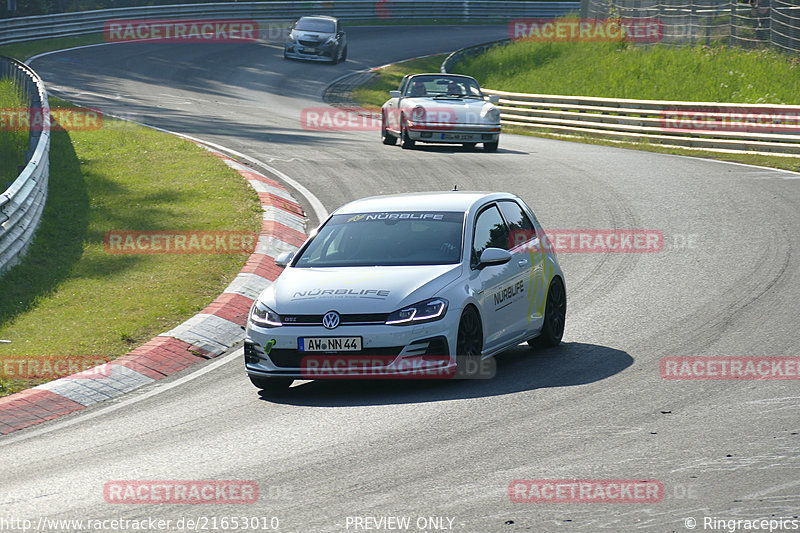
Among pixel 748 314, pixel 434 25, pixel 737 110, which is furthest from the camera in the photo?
pixel 434 25

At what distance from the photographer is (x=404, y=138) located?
81.7ft

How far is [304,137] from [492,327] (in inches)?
693

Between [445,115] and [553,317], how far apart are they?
13.7 metres

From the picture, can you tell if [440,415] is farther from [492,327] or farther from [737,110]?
[737,110]

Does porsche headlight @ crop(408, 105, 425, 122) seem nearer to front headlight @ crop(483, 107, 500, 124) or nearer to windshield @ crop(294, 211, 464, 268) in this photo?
front headlight @ crop(483, 107, 500, 124)

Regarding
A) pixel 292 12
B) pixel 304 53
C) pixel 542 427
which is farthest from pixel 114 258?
pixel 292 12

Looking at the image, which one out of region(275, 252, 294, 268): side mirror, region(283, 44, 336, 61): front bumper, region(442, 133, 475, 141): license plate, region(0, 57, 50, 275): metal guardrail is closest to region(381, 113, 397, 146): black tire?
region(442, 133, 475, 141): license plate

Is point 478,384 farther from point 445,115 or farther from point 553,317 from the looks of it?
point 445,115

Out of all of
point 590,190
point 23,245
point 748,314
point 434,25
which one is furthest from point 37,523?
point 434,25

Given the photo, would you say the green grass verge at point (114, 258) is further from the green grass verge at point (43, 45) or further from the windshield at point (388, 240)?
the green grass verge at point (43, 45)

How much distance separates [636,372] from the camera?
9531 millimetres

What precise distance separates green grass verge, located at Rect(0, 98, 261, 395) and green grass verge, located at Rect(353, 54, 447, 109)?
16007mm

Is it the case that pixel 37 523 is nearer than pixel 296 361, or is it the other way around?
pixel 37 523

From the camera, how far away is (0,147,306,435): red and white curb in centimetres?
939
